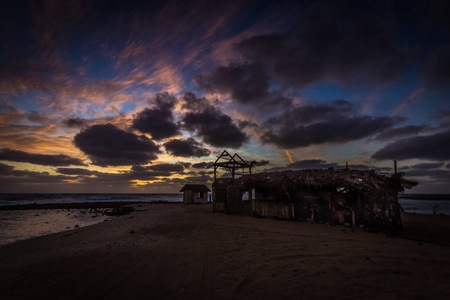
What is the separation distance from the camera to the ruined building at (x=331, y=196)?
12773mm

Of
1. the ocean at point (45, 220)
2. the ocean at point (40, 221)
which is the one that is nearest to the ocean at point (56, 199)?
the ocean at point (40, 221)

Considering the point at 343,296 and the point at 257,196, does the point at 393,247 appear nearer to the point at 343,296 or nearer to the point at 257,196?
the point at 343,296

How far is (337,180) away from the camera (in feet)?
45.7

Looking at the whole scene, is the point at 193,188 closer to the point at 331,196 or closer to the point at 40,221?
the point at 40,221

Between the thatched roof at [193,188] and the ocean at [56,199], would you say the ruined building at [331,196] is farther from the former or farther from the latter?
the ocean at [56,199]

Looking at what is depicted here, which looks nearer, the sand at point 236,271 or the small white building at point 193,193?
the sand at point 236,271

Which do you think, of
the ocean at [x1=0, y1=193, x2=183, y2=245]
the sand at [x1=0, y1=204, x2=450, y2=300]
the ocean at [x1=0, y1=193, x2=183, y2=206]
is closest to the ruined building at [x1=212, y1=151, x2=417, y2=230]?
the sand at [x1=0, y1=204, x2=450, y2=300]

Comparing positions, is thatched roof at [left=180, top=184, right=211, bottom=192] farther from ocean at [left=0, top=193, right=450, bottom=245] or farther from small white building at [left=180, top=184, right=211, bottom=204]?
ocean at [left=0, top=193, right=450, bottom=245]

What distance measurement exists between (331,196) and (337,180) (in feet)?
4.68

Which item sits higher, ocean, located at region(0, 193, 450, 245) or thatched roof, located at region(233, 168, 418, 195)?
thatched roof, located at region(233, 168, 418, 195)

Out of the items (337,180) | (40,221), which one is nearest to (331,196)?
(337,180)

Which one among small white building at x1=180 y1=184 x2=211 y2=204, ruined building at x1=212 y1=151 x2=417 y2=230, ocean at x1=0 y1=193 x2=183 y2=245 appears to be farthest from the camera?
small white building at x1=180 y1=184 x2=211 y2=204

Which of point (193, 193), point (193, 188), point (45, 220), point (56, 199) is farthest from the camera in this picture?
point (56, 199)

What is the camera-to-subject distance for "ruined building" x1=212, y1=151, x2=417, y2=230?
41.9 feet
